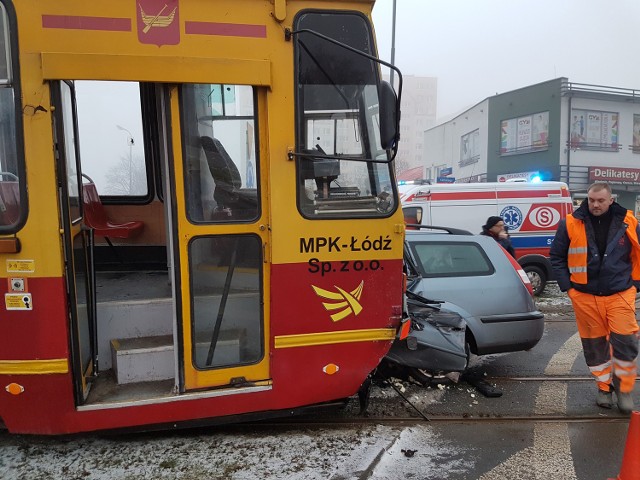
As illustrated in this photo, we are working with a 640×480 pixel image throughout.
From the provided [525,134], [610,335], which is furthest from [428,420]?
[525,134]

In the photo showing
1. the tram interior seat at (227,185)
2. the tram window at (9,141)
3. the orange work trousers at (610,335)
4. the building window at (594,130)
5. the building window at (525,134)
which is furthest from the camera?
the building window at (525,134)

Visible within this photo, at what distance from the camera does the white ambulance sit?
9797 millimetres

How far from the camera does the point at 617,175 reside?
80.4 ft

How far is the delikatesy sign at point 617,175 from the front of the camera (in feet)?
79.0

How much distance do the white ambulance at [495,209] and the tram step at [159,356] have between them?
7.03 meters

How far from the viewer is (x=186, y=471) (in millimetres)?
3148

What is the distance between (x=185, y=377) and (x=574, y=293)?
3.45 meters


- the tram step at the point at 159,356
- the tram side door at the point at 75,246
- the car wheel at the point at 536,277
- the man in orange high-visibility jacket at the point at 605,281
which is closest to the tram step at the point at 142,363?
the tram step at the point at 159,356

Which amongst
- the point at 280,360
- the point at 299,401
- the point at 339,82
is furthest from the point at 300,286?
the point at 339,82

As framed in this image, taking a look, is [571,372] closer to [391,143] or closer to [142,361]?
[391,143]

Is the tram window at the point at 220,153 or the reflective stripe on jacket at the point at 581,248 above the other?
the tram window at the point at 220,153

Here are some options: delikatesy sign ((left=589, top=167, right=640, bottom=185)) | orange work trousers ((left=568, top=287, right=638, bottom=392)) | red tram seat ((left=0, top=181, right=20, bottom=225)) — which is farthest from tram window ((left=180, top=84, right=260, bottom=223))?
delikatesy sign ((left=589, top=167, right=640, bottom=185))

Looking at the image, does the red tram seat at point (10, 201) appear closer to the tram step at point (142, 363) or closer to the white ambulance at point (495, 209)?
the tram step at point (142, 363)

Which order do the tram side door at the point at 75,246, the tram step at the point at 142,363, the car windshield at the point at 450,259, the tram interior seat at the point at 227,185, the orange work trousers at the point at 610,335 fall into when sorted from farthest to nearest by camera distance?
1. the car windshield at the point at 450,259
2. the orange work trousers at the point at 610,335
3. the tram step at the point at 142,363
4. the tram interior seat at the point at 227,185
5. the tram side door at the point at 75,246
